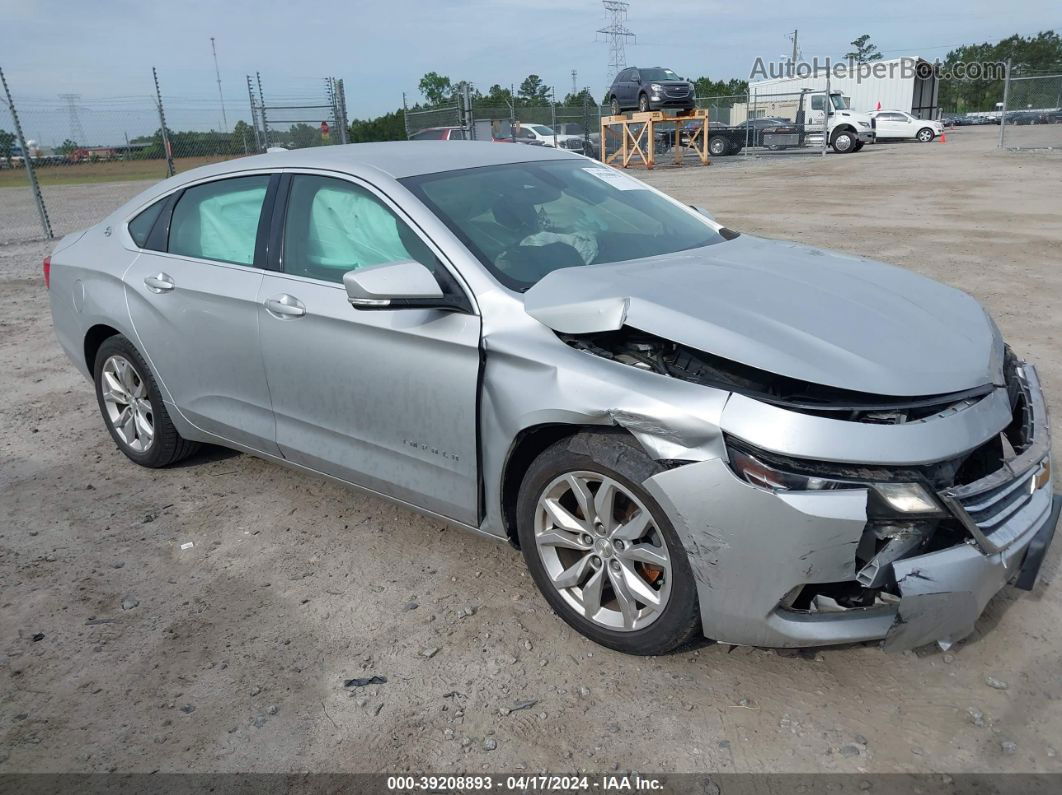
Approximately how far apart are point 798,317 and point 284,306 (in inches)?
79.0

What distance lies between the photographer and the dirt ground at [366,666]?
2.39m

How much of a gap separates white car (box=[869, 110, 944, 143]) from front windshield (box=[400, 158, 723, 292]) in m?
36.1

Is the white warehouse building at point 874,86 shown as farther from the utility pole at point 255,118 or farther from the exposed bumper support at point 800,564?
the exposed bumper support at point 800,564

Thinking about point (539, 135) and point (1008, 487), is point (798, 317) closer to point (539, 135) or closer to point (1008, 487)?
point (1008, 487)

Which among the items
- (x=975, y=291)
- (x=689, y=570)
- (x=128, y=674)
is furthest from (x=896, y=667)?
(x=975, y=291)

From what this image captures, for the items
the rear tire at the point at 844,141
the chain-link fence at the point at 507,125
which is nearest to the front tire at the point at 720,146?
the rear tire at the point at 844,141

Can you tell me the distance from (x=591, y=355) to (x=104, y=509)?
2778 mm

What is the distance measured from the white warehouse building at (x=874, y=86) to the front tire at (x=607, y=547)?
41.0 metres

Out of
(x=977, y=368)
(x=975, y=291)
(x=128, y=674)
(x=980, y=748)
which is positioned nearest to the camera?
(x=980, y=748)

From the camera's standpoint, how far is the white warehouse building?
4116 centimetres

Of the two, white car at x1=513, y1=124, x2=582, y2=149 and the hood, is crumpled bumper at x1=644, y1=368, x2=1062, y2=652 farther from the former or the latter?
white car at x1=513, y1=124, x2=582, y2=149

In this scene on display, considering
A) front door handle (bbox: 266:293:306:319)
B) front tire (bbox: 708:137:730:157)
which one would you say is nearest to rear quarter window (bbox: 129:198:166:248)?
front door handle (bbox: 266:293:306:319)

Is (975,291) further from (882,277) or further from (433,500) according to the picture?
(433,500)

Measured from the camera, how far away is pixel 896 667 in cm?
266
